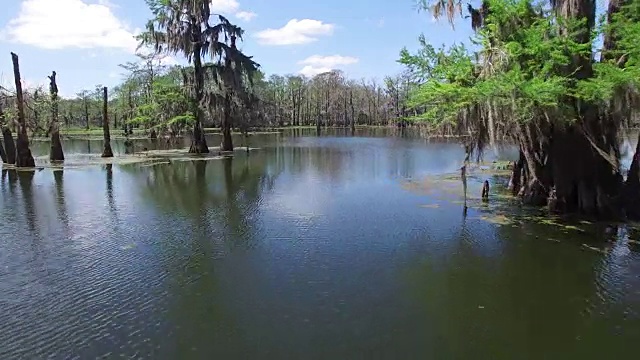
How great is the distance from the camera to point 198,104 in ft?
111

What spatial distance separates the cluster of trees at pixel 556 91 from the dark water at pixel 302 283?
2.22 meters

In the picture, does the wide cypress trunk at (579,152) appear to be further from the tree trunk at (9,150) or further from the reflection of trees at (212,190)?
the tree trunk at (9,150)

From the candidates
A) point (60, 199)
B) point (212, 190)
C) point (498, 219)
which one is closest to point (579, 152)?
point (498, 219)

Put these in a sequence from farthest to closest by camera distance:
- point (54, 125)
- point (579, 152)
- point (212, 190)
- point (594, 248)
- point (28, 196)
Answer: point (54, 125), point (212, 190), point (28, 196), point (579, 152), point (594, 248)

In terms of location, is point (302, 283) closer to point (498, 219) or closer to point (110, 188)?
point (498, 219)

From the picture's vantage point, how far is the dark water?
22.5 ft

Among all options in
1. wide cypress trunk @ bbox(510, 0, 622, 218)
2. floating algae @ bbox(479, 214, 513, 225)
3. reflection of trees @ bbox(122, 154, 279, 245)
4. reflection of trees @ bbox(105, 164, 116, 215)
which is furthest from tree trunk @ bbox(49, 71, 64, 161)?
wide cypress trunk @ bbox(510, 0, 622, 218)

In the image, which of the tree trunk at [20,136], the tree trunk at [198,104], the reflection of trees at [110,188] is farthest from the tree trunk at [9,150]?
the tree trunk at [198,104]

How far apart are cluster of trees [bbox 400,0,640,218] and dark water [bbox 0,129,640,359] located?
2.22 m

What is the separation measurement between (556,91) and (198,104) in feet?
86.1

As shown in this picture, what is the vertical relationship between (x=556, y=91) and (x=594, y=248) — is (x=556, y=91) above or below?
above

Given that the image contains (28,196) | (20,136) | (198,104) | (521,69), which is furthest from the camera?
(198,104)

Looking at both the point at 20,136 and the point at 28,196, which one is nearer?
the point at 28,196

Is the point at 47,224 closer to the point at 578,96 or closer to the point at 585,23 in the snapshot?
the point at 578,96
